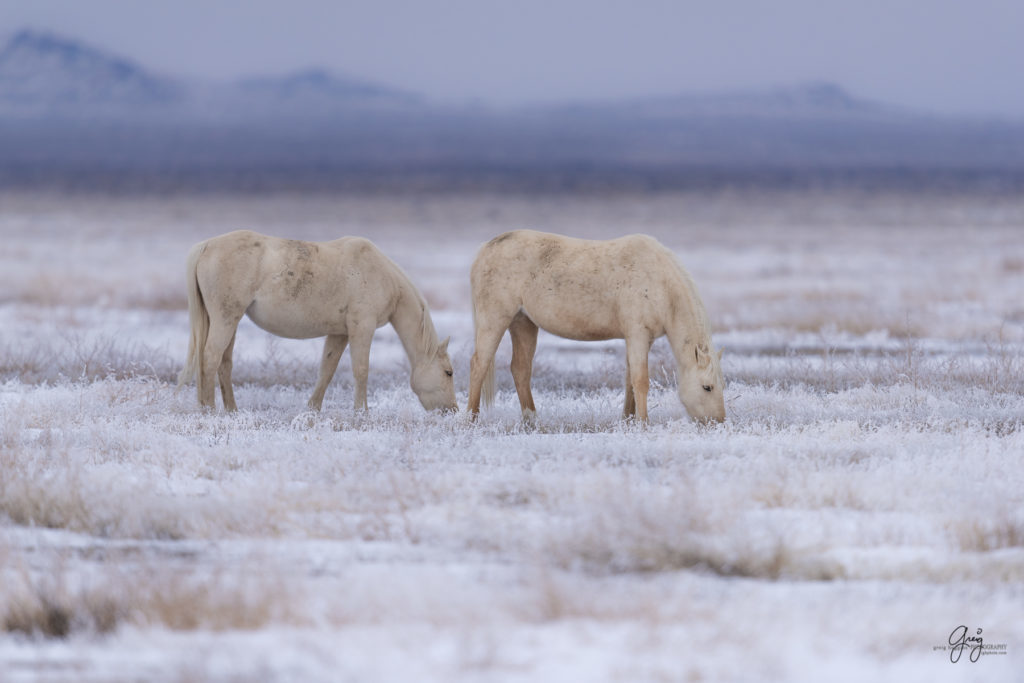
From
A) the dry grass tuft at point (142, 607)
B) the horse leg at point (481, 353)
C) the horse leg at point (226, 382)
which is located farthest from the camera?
the horse leg at point (226, 382)

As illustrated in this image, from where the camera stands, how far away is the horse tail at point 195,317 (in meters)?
9.12

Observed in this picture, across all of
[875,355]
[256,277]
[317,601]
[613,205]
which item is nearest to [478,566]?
[317,601]

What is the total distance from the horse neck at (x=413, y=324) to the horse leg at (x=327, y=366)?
60cm

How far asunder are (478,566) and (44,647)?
2.01m

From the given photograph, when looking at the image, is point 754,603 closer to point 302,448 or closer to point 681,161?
point 302,448

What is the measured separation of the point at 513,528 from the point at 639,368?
2.80 metres

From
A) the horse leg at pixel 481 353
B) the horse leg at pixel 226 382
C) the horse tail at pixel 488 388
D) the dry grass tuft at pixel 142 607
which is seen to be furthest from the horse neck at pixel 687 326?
the dry grass tuft at pixel 142 607

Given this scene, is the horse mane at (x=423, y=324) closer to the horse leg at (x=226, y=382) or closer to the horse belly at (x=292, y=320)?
the horse belly at (x=292, y=320)

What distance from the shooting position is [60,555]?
539 cm

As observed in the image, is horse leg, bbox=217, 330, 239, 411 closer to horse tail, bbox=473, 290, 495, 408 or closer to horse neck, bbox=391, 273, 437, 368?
horse neck, bbox=391, 273, 437, 368

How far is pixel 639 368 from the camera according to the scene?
8.23 meters

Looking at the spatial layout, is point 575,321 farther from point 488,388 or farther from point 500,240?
point 488,388
